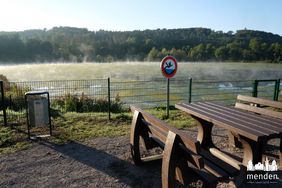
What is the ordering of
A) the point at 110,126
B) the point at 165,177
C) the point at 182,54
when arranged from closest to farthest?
the point at 165,177
the point at 110,126
the point at 182,54

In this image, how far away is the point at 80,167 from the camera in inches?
152

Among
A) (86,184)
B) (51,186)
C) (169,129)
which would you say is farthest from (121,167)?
(169,129)

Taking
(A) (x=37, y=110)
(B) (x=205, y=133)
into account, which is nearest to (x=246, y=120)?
(B) (x=205, y=133)

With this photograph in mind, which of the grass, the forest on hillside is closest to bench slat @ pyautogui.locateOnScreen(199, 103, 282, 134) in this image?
the grass

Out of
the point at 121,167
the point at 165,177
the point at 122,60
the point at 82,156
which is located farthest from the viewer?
the point at 122,60

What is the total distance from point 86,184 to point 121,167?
652mm

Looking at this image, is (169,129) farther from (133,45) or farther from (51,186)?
(133,45)

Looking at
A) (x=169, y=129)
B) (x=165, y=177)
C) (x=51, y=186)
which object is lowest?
(x=51, y=186)

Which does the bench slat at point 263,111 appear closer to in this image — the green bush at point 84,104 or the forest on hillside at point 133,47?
the green bush at point 84,104

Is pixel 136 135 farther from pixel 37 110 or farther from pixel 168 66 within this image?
pixel 168 66

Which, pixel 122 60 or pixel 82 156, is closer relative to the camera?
pixel 82 156

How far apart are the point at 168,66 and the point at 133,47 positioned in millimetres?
52812

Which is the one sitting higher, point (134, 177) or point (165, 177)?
point (165, 177)

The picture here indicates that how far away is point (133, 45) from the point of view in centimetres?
5866
